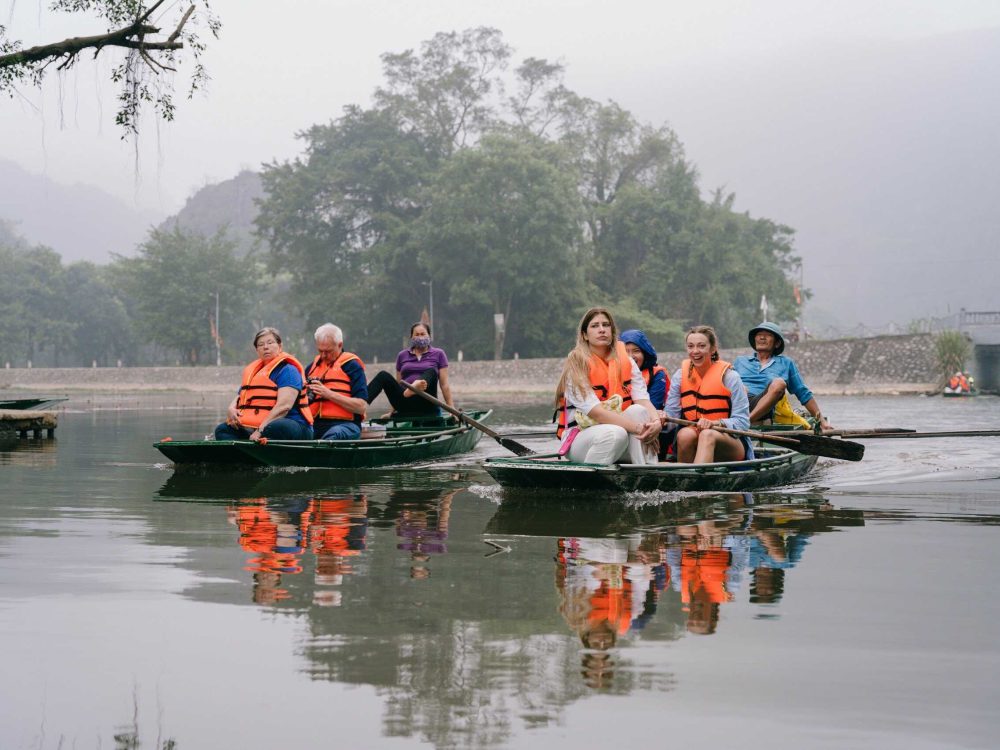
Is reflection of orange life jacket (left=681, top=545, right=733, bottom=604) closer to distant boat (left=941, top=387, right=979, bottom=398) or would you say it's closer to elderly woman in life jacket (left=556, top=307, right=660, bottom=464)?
elderly woman in life jacket (left=556, top=307, right=660, bottom=464)

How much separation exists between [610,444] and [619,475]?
0.93 feet

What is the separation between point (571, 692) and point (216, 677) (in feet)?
4.44

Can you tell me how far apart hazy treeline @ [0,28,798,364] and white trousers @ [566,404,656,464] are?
47513mm

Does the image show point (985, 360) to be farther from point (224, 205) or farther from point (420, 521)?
point (224, 205)

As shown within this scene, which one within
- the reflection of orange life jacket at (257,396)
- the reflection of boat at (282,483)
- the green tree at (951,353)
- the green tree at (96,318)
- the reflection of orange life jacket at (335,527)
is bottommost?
the reflection of boat at (282,483)

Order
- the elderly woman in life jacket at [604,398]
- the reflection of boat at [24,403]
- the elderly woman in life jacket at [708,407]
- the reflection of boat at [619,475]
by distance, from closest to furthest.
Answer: the elderly woman in life jacket at [604,398] → the reflection of boat at [619,475] → the elderly woman in life jacket at [708,407] → the reflection of boat at [24,403]

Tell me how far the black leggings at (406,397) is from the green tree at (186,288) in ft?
189

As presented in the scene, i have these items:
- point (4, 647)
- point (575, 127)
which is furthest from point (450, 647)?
point (575, 127)

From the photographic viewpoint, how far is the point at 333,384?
43.7ft

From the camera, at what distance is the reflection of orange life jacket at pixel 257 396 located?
12469 mm

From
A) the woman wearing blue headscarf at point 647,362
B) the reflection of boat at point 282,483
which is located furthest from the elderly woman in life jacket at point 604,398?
the reflection of boat at point 282,483

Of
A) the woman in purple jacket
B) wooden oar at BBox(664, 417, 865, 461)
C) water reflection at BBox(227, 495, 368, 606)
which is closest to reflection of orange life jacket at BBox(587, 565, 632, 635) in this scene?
water reflection at BBox(227, 495, 368, 606)

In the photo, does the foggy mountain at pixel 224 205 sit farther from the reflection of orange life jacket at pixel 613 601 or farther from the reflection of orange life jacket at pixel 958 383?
the reflection of orange life jacket at pixel 613 601

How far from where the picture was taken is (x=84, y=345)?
8544 centimetres
